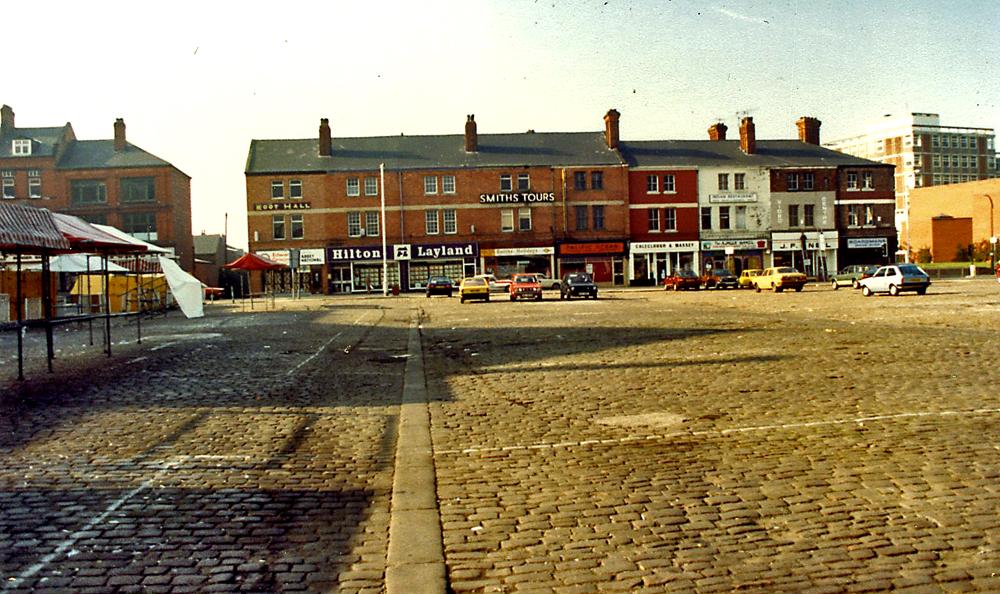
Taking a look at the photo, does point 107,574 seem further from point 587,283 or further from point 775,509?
point 587,283

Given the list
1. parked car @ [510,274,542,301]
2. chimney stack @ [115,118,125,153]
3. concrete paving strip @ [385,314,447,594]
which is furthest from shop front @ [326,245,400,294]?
concrete paving strip @ [385,314,447,594]

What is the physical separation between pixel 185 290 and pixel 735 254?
153 feet

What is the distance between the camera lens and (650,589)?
4055 mm

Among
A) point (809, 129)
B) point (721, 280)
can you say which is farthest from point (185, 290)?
point (809, 129)

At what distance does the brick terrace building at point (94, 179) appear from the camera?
64.8 metres

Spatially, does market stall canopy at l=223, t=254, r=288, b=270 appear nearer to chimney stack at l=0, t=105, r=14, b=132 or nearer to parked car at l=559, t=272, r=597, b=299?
parked car at l=559, t=272, r=597, b=299

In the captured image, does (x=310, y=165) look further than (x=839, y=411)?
Yes

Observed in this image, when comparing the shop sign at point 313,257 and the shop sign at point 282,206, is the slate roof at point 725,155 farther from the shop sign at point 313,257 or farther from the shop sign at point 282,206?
the shop sign at point 282,206

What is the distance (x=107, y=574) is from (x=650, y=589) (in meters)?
2.64

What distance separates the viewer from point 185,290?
110ft

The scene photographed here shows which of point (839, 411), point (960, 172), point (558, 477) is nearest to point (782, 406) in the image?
point (839, 411)

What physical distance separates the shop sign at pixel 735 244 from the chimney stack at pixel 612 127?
10369mm

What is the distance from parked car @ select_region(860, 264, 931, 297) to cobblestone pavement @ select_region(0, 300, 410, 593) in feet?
102

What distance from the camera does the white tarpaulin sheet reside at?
32125mm
